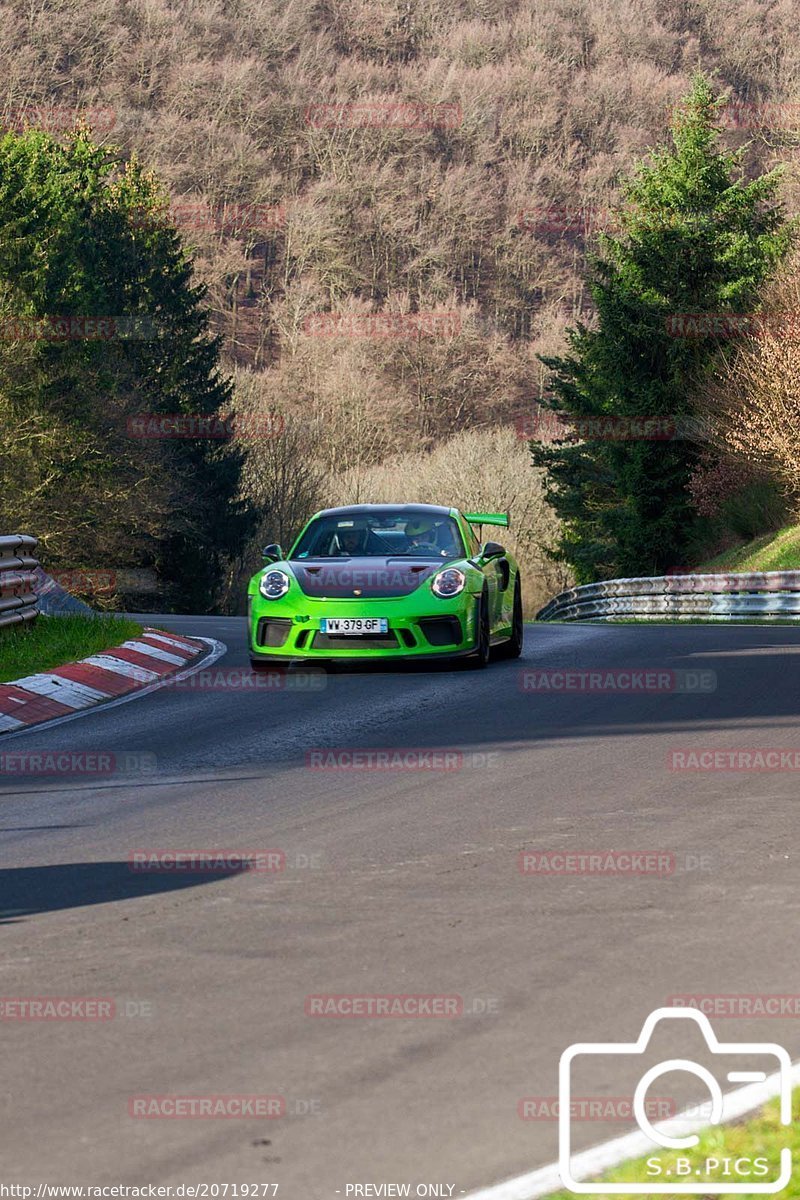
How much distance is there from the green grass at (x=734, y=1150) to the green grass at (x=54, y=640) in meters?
9.90

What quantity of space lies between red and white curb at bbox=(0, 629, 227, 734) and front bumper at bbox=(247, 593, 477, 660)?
113 cm

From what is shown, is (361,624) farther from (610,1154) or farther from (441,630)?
(610,1154)

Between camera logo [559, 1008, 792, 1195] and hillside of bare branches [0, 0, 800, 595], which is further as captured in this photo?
hillside of bare branches [0, 0, 800, 595]

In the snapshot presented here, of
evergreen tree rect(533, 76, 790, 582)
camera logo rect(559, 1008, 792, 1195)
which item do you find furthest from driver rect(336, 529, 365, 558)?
evergreen tree rect(533, 76, 790, 582)

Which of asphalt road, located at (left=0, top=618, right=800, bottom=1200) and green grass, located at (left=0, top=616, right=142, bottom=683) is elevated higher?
asphalt road, located at (left=0, top=618, right=800, bottom=1200)

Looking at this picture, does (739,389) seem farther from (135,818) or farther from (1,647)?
(135,818)

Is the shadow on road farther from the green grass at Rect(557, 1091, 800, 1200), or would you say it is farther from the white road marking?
the green grass at Rect(557, 1091, 800, 1200)

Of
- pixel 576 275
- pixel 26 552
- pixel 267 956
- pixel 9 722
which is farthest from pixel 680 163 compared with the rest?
pixel 576 275

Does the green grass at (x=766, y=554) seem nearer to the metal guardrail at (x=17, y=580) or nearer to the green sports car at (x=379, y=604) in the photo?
the green sports car at (x=379, y=604)

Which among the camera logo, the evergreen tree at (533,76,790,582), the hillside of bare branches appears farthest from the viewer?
the hillside of bare branches

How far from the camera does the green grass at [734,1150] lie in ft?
11.6

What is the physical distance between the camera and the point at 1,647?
14641 millimetres

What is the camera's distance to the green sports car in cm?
1416

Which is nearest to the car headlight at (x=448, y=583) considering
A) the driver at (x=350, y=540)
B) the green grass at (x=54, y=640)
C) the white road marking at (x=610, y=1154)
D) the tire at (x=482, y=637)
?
the tire at (x=482, y=637)
